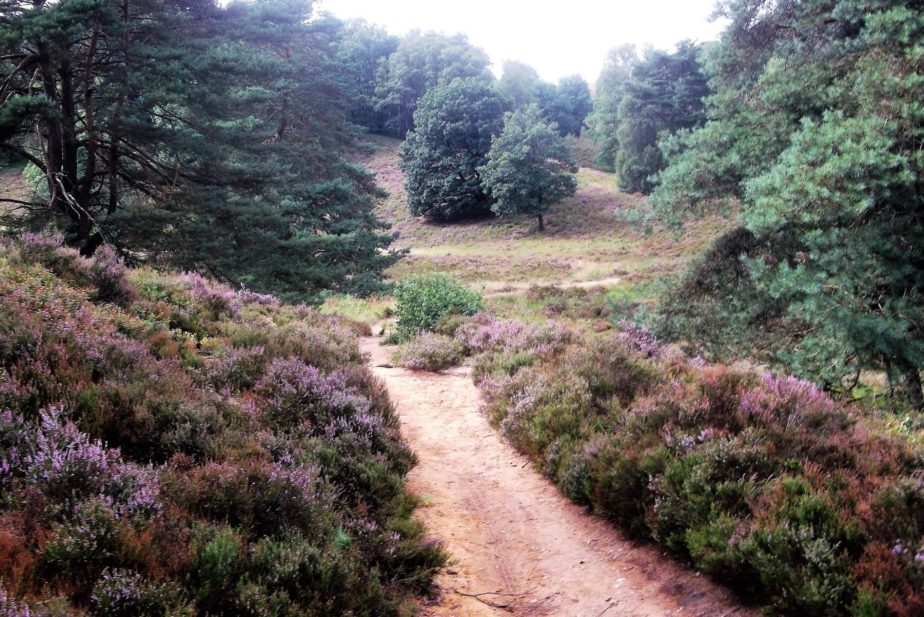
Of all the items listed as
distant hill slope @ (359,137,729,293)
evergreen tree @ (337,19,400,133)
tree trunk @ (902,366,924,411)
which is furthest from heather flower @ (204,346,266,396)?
evergreen tree @ (337,19,400,133)

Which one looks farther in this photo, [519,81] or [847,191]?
[519,81]

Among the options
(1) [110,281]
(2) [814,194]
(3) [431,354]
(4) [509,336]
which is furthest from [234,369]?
(2) [814,194]

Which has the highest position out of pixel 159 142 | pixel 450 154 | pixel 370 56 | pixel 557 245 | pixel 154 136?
pixel 370 56

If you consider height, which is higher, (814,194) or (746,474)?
(814,194)

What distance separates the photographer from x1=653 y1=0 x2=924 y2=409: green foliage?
8359 millimetres

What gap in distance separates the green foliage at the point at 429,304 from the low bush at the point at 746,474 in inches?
230

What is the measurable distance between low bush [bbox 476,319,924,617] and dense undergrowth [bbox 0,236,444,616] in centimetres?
170

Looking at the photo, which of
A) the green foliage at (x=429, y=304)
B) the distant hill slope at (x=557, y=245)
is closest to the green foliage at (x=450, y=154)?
the distant hill slope at (x=557, y=245)

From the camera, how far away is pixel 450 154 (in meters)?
56.4

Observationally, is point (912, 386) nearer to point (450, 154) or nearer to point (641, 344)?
point (641, 344)

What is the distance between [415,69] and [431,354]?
73.6m

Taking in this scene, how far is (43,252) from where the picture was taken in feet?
22.6

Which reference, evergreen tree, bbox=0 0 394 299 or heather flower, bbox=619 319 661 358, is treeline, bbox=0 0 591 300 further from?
heather flower, bbox=619 319 661 358

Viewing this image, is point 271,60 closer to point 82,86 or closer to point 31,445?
point 82,86
